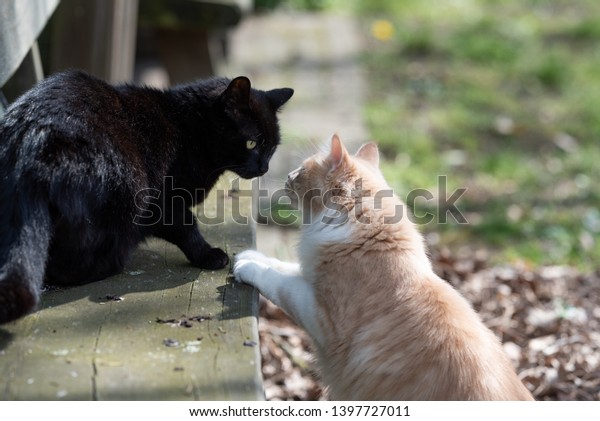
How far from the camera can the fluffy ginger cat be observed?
7.72 ft

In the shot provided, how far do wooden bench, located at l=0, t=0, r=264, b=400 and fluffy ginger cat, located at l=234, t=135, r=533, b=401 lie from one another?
24 centimetres

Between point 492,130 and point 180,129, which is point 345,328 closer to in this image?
point 180,129

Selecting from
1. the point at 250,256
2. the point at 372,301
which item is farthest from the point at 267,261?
the point at 372,301

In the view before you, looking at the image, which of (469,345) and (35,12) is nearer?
(469,345)

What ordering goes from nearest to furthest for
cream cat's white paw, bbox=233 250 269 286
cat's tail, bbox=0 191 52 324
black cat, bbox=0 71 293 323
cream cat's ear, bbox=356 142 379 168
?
cat's tail, bbox=0 191 52 324 → black cat, bbox=0 71 293 323 → cream cat's white paw, bbox=233 250 269 286 → cream cat's ear, bbox=356 142 379 168

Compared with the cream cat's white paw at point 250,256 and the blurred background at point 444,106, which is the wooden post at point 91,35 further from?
the cream cat's white paw at point 250,256

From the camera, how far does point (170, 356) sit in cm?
209

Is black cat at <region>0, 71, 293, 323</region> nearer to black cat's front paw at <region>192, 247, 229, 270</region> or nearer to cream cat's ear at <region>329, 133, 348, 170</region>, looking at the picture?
black cat's front paw at <region>192, 247, 229, 270</region>

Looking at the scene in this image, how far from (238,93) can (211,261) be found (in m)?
0.70

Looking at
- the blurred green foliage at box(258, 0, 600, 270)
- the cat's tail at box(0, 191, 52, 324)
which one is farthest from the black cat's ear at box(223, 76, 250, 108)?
the blurred green foliage at box(258, 0, 600, 270)

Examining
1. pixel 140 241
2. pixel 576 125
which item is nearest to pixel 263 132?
pixel 140 241

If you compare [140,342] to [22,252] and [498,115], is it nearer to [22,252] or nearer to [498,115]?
[22,252]

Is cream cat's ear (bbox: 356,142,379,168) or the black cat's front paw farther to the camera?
cream cat's ear (bbox: 356,142,379,168)

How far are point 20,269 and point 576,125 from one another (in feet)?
19.0
